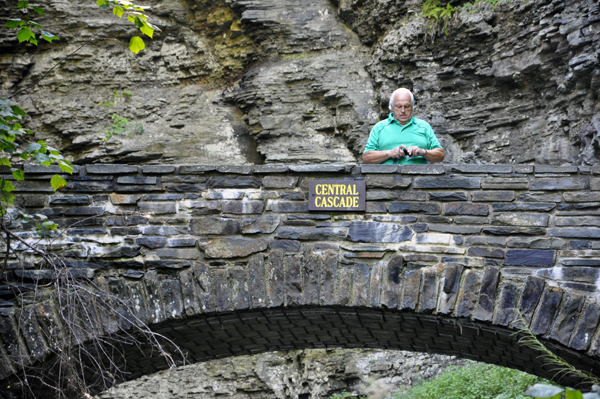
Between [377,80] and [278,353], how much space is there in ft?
13.3

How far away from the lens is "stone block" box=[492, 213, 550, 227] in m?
3.86

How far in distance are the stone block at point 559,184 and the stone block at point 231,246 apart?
1.90 meters

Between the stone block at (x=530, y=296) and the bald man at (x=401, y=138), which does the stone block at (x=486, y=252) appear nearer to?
the stone block at (x=530, y=296)

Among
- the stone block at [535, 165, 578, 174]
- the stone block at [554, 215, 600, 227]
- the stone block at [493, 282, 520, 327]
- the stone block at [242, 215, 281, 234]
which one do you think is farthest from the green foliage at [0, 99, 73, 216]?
the stone block at [554, 215, 600, 227]

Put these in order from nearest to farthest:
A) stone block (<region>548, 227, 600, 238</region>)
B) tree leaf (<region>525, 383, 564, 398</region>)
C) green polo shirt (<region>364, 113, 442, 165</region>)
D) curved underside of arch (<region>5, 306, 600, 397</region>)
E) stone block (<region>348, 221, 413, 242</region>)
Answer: tree leaf (<region>525, 383, 564, 398</region>) → stone block (<region>548, 227, 600, 238</region>) → curved underside of arch (<region>5, 306, 600, 397</region>) → stone block (<region>348, 221, 413, 242</region>) → green polo shirt (<region>364, 113, 442, 165</region>)

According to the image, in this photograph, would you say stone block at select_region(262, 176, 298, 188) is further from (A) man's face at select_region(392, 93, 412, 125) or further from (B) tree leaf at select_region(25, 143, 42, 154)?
(B) tree leaf at select_region(25, 143, 42, 154)

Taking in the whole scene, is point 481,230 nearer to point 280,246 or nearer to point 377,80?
point 280,246

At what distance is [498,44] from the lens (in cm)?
738

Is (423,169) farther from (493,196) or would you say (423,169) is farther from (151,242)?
(151,242)

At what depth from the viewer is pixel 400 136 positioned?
15.5 ft

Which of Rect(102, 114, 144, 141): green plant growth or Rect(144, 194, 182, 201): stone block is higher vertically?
Rect(102, 114, 144, 141): green plant growth

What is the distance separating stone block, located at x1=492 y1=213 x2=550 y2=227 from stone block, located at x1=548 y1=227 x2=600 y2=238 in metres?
0.08

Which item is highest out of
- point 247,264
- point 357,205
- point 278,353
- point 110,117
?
point 110,117

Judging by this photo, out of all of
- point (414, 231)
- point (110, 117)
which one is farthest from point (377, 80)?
point (414, 231)
